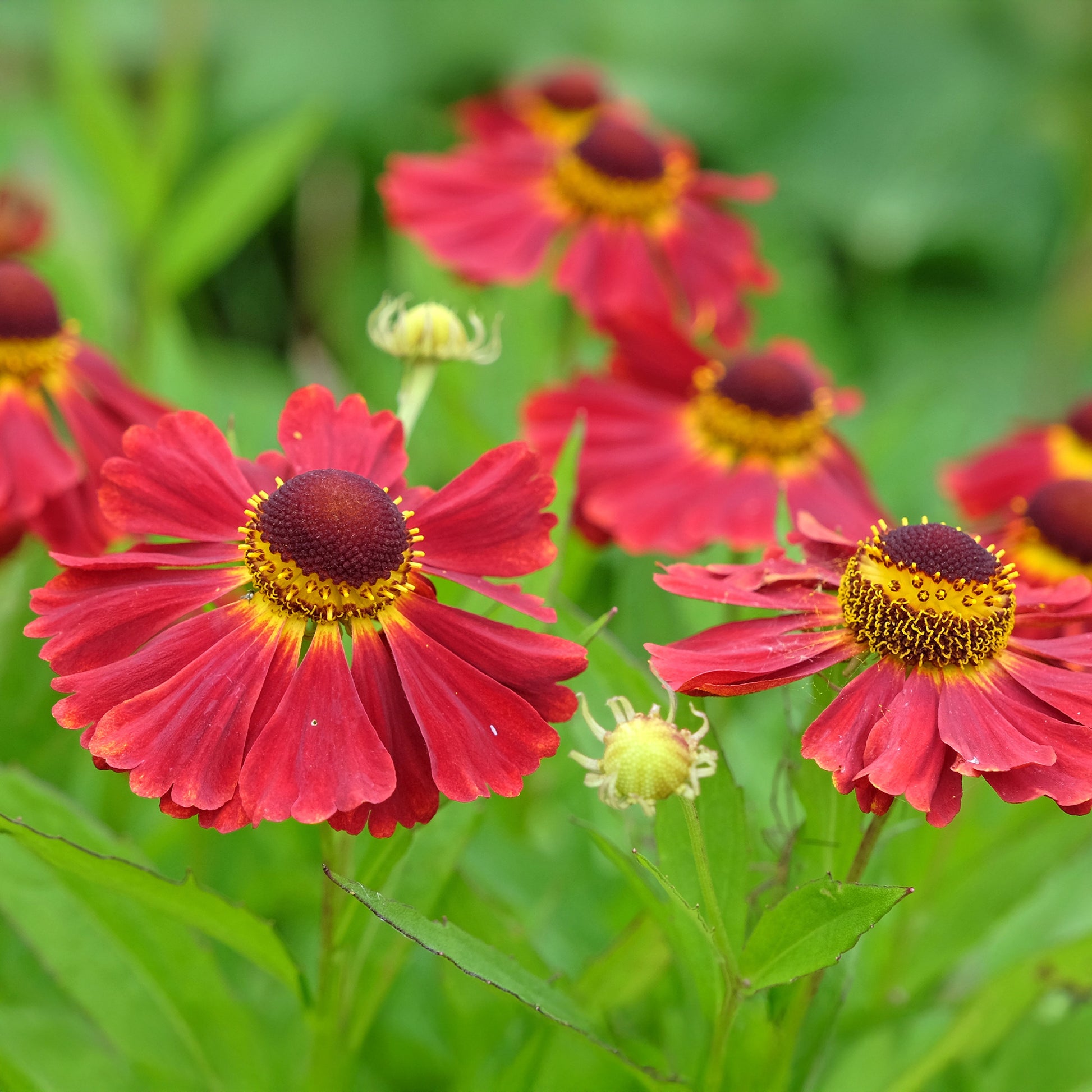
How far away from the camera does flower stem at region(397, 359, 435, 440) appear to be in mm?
864

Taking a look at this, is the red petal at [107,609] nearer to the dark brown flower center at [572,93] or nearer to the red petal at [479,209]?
the red petal at [479,209]

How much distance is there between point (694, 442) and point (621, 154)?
37 cm

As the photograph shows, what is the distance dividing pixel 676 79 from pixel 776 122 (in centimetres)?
23

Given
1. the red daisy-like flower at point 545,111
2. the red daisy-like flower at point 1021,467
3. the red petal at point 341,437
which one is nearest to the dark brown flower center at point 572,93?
the red daisy-like flower at point 545,111

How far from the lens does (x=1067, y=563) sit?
102 cm

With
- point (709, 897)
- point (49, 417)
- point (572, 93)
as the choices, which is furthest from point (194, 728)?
point (572, 93)

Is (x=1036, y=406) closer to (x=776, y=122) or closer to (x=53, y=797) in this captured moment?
(x=776, y=122)

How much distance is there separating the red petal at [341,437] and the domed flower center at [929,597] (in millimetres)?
267

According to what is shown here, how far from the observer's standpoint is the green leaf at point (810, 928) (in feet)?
2.06

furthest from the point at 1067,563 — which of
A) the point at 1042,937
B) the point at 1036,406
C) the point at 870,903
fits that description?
the point at 1036,406

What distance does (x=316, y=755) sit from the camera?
632mm

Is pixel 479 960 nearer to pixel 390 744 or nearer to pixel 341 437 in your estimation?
pixel 390 744

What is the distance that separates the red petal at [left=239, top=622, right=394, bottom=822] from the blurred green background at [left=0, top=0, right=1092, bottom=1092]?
117 mm

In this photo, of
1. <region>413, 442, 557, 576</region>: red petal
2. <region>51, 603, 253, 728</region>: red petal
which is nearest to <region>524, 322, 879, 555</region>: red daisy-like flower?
<region>413, 442, 557, 576</region>: red petal
